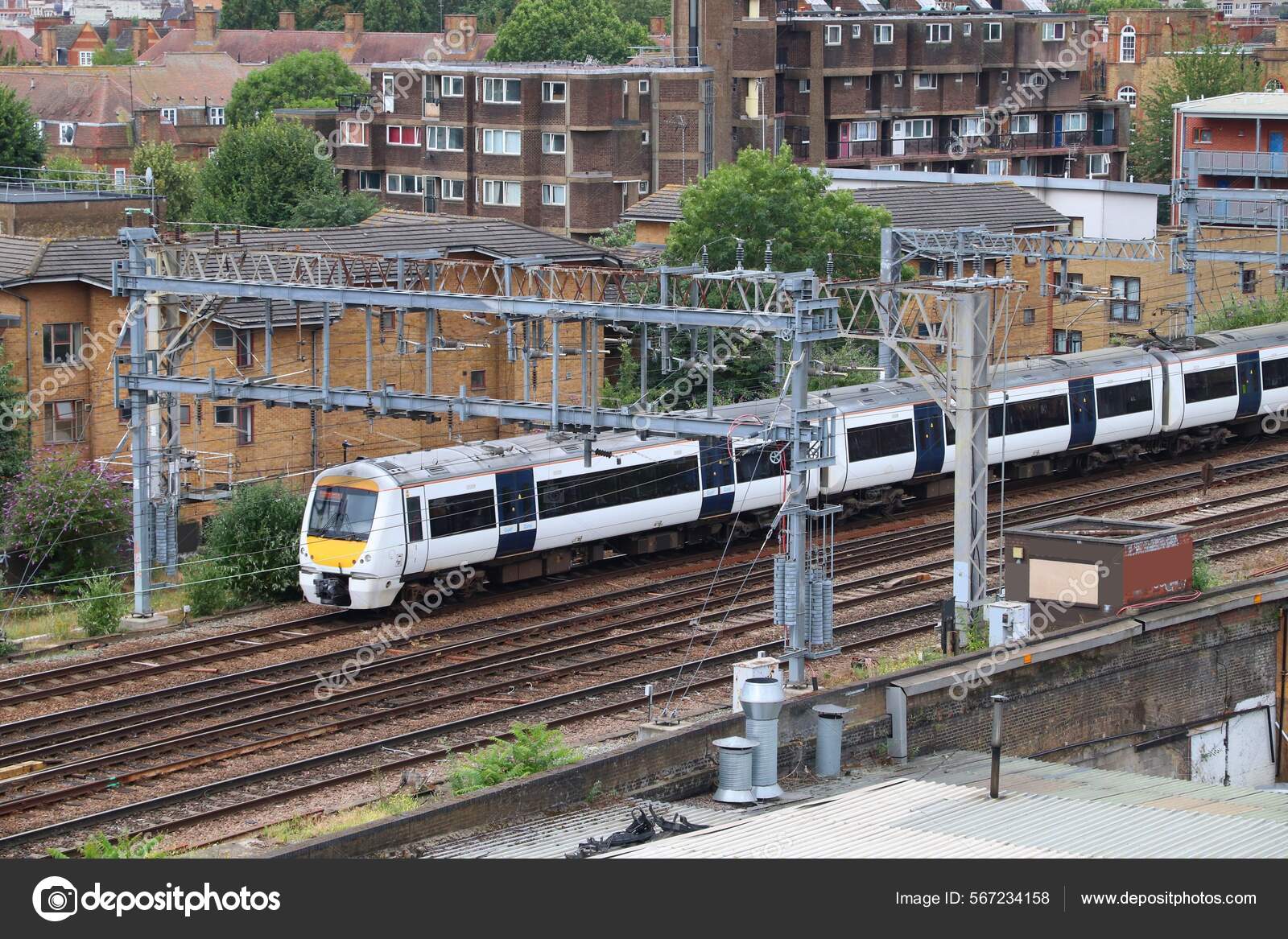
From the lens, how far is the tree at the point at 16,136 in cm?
6384

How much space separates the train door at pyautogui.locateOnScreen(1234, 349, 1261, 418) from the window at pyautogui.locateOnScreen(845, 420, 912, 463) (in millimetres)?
9849

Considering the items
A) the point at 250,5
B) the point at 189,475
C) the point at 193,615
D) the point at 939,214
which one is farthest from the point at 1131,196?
the point at 250,5

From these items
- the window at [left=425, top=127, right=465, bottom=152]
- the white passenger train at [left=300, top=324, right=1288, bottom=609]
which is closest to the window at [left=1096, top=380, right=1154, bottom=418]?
the white passenger train at [left=300, top=324, right=1288, bottom=609]

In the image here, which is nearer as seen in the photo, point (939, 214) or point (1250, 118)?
point (939, 214)

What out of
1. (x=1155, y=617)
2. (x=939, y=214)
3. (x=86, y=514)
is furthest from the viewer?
(x=939, y=214)

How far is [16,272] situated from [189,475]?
5.34 m

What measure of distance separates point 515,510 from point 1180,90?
215 feet

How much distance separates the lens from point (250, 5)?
127 metres

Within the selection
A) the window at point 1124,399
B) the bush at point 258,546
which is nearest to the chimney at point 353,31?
the window at point 1124,399

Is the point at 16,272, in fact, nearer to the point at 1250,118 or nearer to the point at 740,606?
the point at 740,606

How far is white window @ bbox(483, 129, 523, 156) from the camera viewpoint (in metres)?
66.7

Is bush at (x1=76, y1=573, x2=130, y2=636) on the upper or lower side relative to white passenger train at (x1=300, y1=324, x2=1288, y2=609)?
lower

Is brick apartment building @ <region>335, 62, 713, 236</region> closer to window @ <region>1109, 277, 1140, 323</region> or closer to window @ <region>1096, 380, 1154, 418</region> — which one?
window @ <region>1109, 277, 1140, 323</region>
